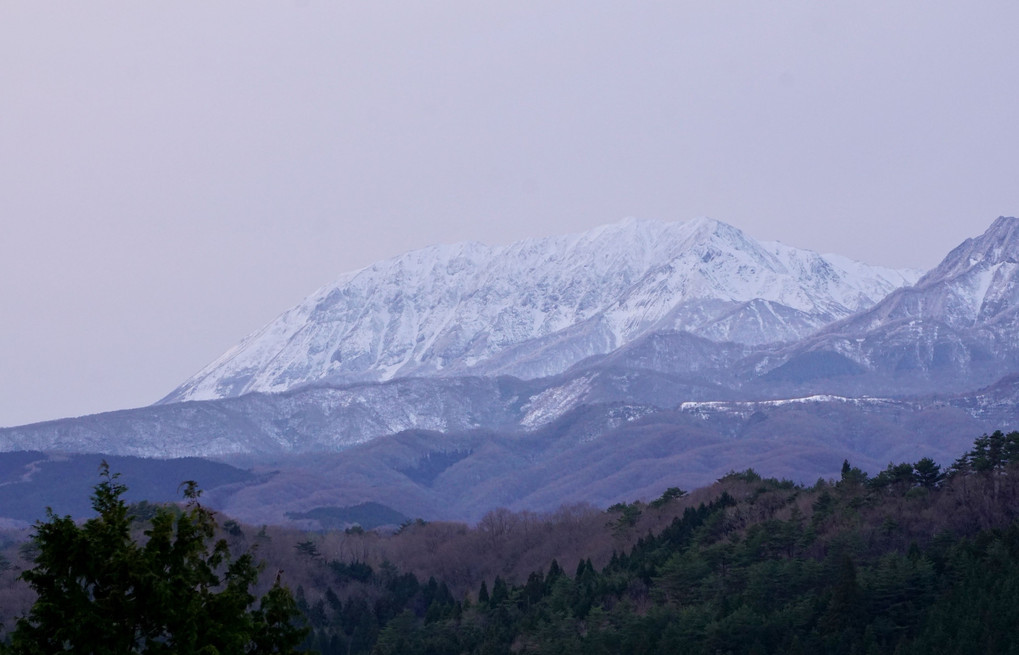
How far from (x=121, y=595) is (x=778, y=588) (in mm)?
90760

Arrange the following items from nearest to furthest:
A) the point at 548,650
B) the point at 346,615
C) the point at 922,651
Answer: the point at 922,651 < the point at 548,650 < the point at 346,615

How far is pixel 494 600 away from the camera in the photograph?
13550 centimetres

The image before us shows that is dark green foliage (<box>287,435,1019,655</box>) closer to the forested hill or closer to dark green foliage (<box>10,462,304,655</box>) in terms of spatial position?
the forested hill

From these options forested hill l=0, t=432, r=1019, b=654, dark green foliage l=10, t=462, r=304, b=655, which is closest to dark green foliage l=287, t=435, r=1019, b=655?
forested hill l=0, t=432, r=1019, b=654

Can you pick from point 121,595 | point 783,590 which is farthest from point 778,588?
point 121,595

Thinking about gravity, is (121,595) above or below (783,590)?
above

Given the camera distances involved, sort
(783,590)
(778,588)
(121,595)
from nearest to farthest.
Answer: (121,595) < (783,590) < (778,588)

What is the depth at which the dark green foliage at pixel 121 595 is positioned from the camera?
26.4 m

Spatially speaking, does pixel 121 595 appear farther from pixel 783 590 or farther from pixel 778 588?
pixel 778 588

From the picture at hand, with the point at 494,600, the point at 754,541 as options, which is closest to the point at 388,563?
the point at 494,600

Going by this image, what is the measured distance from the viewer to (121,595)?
26.9 m

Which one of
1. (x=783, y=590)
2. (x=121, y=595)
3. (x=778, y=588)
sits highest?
(x=121, y=595)

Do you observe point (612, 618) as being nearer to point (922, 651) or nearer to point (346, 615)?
point (922, 651)

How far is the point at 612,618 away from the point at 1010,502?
3550 centimetres
